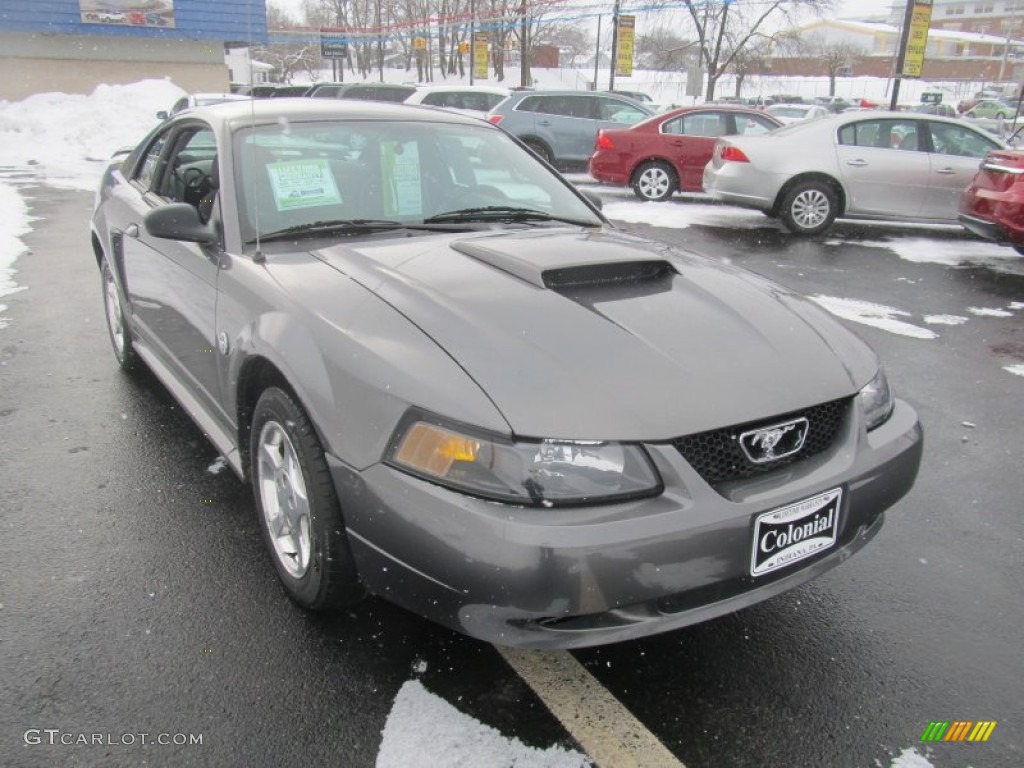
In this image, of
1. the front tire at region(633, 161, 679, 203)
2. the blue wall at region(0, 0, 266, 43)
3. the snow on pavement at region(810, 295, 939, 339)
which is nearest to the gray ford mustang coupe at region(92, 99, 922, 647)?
the snow on pavement at region(810, 295, 939, 339)

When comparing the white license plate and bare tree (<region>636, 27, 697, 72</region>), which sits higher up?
bare tree (<region>636, 27, 697, 72</region>)

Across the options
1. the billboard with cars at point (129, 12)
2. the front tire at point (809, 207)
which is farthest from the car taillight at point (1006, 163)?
the billboard with cars at point (129, 12)

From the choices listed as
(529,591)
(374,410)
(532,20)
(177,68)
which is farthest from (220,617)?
(532,20)

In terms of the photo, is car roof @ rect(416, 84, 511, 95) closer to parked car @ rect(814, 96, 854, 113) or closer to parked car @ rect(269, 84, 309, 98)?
parked car @ rect(269, 84, 309, 98)

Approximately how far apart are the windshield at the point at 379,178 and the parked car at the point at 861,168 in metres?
7.01

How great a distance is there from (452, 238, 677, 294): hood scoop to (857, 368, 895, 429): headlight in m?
0.70

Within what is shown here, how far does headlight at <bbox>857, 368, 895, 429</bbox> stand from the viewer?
2.36 m

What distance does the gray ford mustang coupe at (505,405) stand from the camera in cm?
184

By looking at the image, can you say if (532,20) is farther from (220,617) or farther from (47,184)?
(220,617)

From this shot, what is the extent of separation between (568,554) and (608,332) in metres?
0.69

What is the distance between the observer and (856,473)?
2143 mm

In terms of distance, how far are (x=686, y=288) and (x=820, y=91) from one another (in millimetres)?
71933

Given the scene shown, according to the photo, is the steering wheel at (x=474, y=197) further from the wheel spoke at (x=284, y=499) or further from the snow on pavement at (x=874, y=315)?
the snow on pavement at (x=874, y=315)

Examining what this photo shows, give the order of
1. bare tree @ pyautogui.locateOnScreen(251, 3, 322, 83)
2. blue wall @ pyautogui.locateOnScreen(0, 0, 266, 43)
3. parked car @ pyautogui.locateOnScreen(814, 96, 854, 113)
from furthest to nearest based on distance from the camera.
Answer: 1. bare tree @ pyautogui.locateOnScreen(251, 3, 322, 83)
2. parked car @ pyautogui.locateOnScreen(814, 96, 854, 113)
3. blue wall @ pyautogui.locateOnScreen(0, 0, 266, 43)
